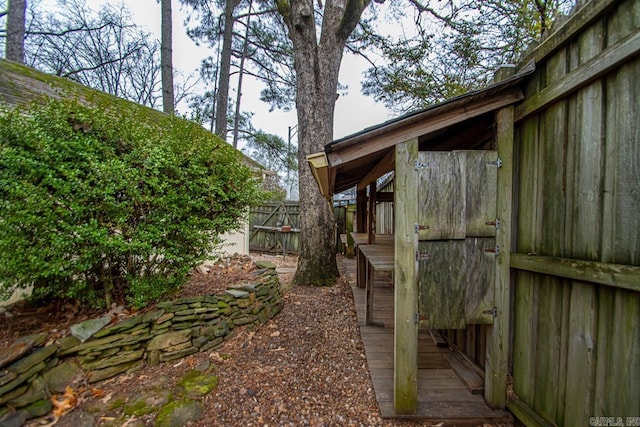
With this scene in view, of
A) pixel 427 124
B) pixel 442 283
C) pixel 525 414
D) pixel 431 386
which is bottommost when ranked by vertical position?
pixel 431 386

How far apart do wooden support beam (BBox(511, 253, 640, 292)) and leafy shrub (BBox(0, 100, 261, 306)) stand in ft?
9.83

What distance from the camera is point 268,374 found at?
103 inches

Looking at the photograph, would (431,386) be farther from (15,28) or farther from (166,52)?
(15,28)

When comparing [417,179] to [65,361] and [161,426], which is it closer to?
[161,426]

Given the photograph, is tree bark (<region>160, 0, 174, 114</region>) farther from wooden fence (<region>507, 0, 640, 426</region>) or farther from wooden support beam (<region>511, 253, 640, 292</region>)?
wooden support beam (<region>511, 253, 640, 292</region>)

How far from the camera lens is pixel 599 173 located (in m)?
1.45

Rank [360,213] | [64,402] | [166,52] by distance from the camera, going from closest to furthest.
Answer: [64,402] → [360,213] → [166,52]

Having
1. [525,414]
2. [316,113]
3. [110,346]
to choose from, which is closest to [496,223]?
[525,414]

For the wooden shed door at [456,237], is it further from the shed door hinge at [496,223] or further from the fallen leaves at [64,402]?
the fallen leaves at [64,402]

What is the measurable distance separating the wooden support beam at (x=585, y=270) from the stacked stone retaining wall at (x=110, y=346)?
10.1ft

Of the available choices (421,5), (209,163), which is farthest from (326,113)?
(421,5)

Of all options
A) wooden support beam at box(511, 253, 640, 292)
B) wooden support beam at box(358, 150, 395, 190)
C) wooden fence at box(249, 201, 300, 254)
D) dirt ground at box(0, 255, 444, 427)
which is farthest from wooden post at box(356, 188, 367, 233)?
wooden fence at box(249, 201, 300, 254)

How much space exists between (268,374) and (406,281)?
1674 mm

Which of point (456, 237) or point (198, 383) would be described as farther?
point (198, 383)
